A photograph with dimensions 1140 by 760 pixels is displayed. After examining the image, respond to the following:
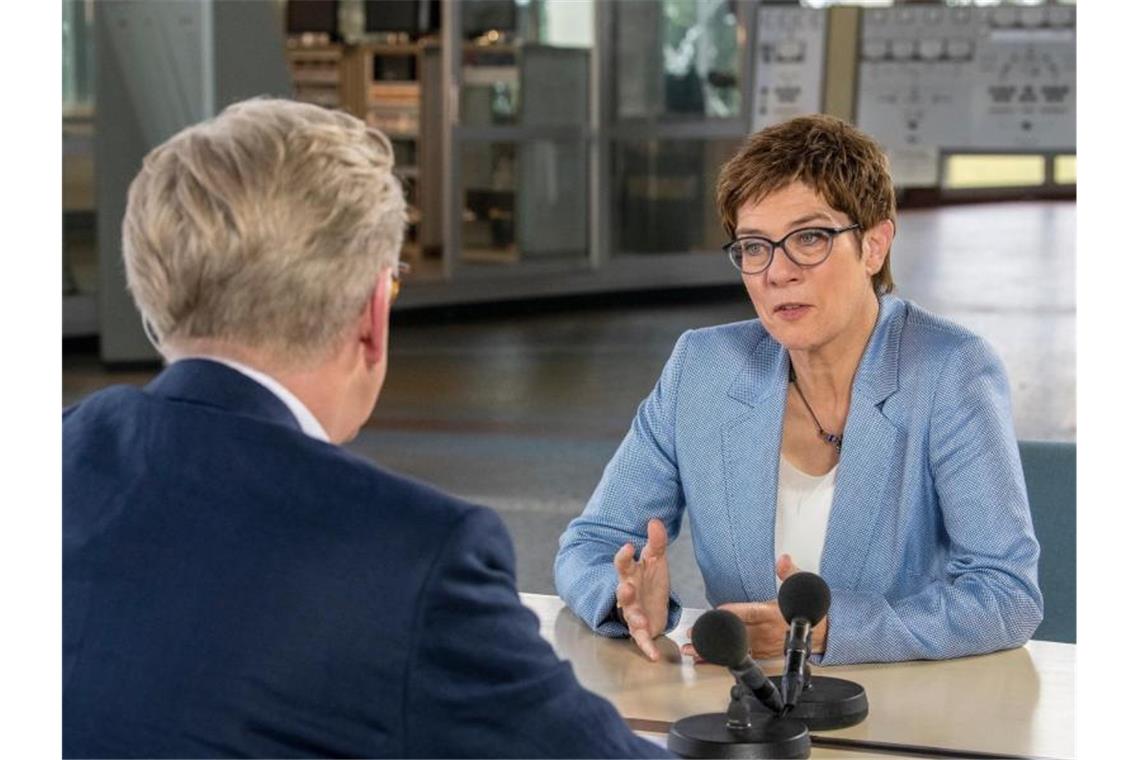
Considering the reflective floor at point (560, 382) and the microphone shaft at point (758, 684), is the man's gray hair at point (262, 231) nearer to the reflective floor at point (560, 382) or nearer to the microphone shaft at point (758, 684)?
the microphone shaft at point (758, 684)

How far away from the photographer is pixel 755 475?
8.49 feet

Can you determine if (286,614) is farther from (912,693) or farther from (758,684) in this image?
(912,693)

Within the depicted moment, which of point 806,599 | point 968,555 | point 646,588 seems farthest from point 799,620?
point 968,555

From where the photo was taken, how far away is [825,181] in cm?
253

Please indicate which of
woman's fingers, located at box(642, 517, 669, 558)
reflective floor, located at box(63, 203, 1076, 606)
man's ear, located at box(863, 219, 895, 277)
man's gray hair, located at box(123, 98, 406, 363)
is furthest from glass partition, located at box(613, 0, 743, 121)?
man's gray hair, located at box(123, 98, 406, 363)

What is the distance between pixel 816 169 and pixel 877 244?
0.57 ft

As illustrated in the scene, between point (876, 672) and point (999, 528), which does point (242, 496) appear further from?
point (999, 528)

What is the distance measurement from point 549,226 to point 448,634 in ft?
39.8

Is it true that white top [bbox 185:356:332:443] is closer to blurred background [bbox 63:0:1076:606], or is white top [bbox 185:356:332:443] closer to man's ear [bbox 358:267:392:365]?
man's ear [bbox 358:267:392:365]

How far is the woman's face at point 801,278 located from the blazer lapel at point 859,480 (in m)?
0.11

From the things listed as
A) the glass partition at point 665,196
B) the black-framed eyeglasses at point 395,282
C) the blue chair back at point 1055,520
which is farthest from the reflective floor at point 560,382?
the black-framed eyeglasses at point 395,282

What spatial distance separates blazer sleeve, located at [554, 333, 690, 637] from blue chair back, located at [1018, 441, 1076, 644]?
57cm

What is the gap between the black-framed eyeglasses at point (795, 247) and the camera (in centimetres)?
254
